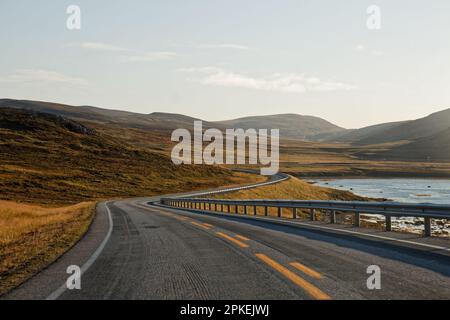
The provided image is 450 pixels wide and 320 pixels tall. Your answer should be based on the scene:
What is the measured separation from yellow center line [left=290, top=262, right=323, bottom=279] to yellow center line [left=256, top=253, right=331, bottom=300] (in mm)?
234

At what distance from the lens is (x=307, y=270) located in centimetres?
771

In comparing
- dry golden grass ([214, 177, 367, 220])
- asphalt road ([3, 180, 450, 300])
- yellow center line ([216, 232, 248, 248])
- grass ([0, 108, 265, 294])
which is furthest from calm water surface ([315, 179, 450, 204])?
asphalt road ([3, 180, 450, 300])

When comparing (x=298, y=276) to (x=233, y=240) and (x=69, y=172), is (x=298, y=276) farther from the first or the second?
(x=69, y=172)

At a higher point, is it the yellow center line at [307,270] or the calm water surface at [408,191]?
the yellow center line at [307,270]

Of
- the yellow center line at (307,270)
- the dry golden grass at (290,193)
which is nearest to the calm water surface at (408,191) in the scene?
the dry golden grass at (290,193)

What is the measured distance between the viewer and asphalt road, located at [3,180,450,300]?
632 centimetres

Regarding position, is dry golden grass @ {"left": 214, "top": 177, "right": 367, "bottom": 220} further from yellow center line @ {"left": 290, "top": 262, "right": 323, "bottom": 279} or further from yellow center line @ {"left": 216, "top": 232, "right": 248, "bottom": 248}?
yellow center line @ {"left": 290, "top": 262, "right": 323, "bottom": 279}

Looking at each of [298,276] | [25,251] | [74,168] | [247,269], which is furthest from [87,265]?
[74,168]

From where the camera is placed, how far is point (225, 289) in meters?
6.50

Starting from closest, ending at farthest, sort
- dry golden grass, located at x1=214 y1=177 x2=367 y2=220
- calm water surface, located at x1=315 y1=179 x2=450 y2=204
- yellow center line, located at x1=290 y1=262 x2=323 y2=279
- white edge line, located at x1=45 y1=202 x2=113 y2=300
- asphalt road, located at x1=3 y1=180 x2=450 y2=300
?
asphalt road, located at x1=3 y1=180 x2=450 y2=300 < white edge line, located at x1=45 y1=202 x2=113 y2=300 < yellow center line, located at x1=290 y1=262 x2=323 y2=279 < dry golden grass, located at x1=214 y1=177 x2=367 y2=220 < calm water surface, located at x1=315 y1=179 x2=450 y2=204

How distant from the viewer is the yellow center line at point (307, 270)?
7.22 m

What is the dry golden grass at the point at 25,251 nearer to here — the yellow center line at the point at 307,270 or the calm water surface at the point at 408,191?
the yellow center line at the point at 307,270

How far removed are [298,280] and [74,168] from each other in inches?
3319
